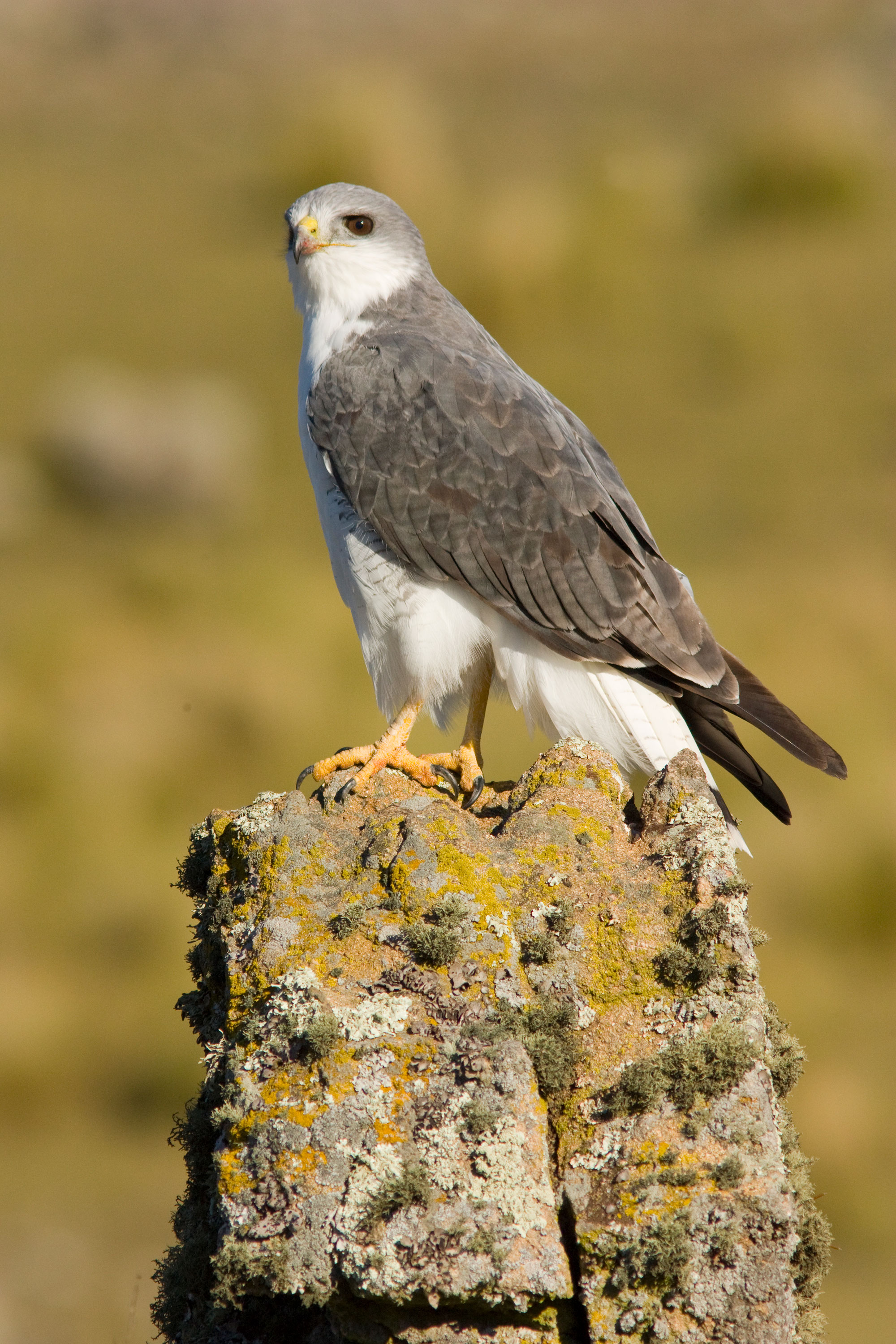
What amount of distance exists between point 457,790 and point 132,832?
538 inches

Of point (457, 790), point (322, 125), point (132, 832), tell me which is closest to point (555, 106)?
point (322, 125)

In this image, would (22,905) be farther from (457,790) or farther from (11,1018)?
(457,790)

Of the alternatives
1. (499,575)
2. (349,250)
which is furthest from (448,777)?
(349,250)

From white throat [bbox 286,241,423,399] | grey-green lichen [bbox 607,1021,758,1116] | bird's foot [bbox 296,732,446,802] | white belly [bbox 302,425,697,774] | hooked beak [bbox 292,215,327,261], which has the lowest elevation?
grey-green lichen [bbox 607,1021,758,1116]

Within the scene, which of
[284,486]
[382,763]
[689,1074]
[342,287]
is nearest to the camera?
[689,1074]

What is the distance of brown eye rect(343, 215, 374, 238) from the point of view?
621 cm

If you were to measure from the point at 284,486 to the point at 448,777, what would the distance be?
67.9ft

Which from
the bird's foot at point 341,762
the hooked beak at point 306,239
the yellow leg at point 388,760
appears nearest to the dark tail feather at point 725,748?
the yellow leg at point 388,760

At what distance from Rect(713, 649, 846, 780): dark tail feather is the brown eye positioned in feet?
8.16

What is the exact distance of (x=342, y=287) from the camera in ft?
19.8

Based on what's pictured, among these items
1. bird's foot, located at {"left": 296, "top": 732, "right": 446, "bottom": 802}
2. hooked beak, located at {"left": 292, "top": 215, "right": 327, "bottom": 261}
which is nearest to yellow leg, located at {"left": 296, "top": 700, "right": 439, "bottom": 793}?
bird's foot, located at {"left": 296, "top": 732, "right": 446, "bottom": 802}

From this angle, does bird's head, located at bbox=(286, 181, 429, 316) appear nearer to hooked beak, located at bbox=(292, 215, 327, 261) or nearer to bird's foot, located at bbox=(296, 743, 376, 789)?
hooked beak, located at bbox=(292, 215, 327, 261)

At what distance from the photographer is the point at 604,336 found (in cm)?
2978

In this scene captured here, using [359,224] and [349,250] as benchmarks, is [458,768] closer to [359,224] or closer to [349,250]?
[349,250]
